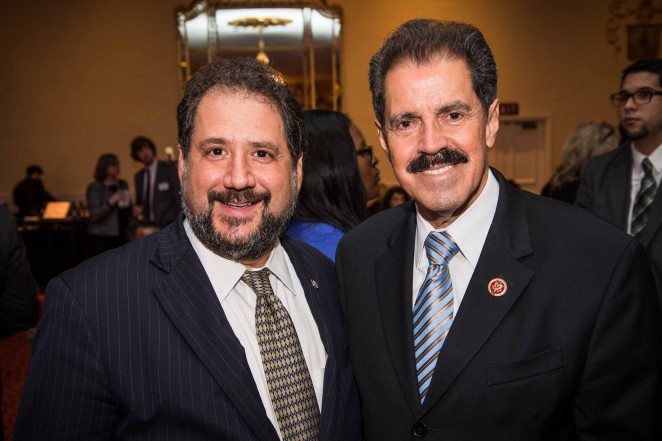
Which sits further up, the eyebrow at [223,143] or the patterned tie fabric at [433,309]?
the eyebrow at [223,143]

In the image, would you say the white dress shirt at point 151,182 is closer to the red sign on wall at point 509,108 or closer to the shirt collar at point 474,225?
the red sign on wall at point 509,108

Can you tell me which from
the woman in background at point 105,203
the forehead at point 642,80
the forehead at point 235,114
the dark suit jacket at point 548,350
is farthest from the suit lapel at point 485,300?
the woman in background at point 105,203

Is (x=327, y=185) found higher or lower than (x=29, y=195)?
higher

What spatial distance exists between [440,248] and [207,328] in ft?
2.02

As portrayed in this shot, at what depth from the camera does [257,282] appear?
1604 millimetres

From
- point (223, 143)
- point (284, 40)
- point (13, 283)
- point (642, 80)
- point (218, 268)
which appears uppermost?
point (284, 40)

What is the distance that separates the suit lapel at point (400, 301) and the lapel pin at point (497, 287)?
0.72 ft

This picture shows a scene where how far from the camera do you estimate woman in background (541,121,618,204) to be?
3.96 metres

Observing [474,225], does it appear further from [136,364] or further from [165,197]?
[165,197]

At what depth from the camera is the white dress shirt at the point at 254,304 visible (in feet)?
4.90

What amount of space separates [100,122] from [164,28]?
74.9 inches

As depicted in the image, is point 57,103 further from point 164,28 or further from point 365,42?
point 365,42

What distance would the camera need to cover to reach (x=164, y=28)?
10086 millimetres

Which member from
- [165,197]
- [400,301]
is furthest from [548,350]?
[165,197]
